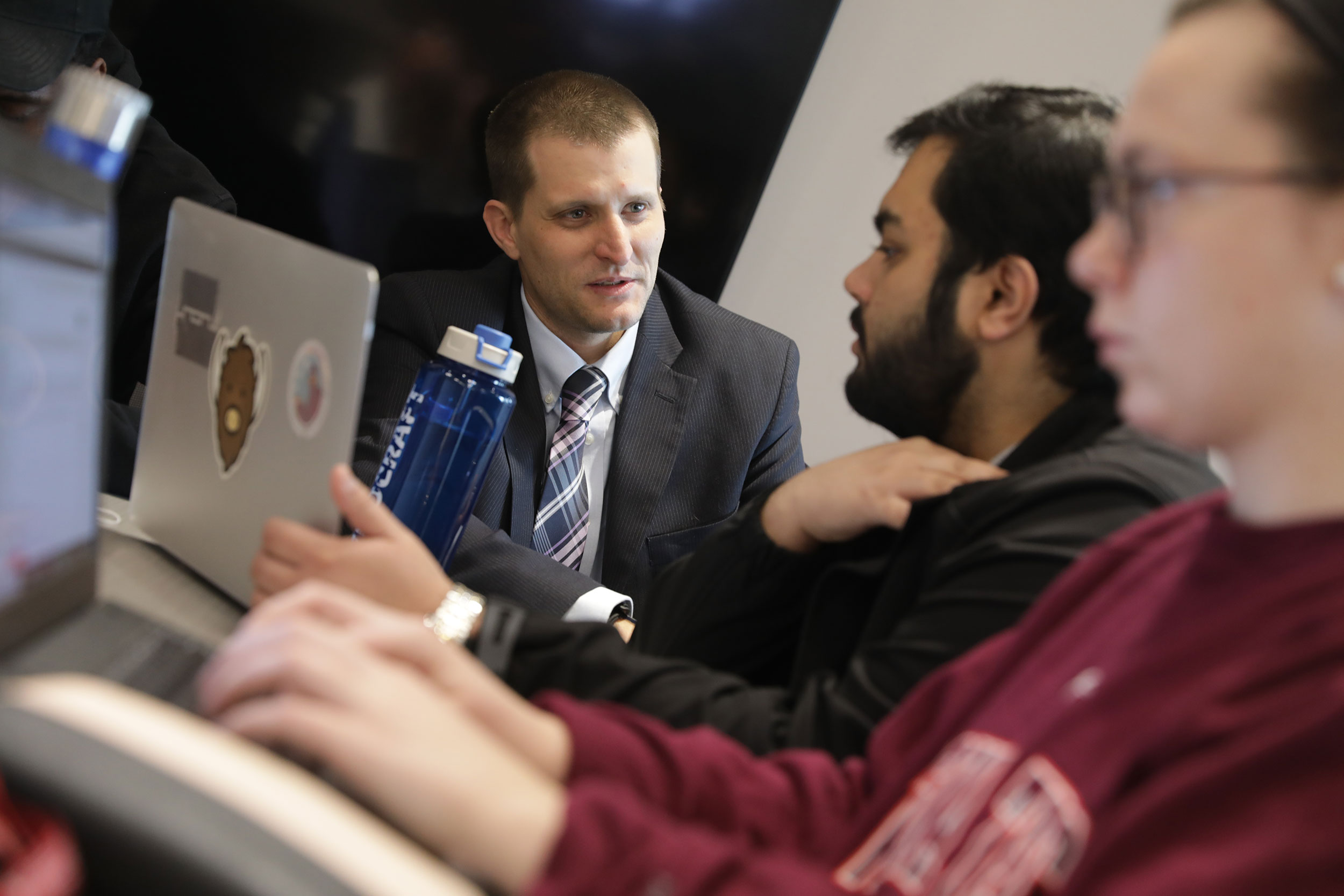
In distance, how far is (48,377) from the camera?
2.15ft

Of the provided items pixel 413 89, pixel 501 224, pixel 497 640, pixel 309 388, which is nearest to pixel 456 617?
pixel 497 640

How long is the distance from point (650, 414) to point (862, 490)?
2.72 ft

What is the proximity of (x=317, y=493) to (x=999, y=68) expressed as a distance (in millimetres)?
2064

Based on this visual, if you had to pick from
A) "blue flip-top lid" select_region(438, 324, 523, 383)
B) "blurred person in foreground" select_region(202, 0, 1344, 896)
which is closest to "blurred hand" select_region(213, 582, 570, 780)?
"blurred person in foreground" select_region(202, 0, 1344, 896)

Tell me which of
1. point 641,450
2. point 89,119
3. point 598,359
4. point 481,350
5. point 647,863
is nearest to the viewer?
point 647,863

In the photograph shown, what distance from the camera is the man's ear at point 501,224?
2.04 meters

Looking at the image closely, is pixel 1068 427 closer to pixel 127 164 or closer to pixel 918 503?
pixel 918 503

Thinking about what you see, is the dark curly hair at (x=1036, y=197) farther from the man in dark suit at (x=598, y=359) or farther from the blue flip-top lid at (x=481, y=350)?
the man in dark suit at (x=598, y=359)

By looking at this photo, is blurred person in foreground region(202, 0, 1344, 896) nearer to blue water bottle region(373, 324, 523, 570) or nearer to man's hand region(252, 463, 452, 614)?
man's hand region(252, 463, 452, 614)

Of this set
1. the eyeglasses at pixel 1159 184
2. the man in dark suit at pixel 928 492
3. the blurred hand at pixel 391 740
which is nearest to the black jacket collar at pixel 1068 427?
the man in dark suit at pixel 928 492

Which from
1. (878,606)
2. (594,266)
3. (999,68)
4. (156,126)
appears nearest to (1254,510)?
(878,606)

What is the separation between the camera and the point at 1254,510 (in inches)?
22.6

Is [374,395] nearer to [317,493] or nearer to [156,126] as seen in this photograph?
[156,126]

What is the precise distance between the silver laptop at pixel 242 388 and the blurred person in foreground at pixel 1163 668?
0.85ft
